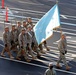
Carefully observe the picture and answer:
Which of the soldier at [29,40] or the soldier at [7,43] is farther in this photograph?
the soldier at [7,43]

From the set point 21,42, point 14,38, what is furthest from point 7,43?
point 21,42

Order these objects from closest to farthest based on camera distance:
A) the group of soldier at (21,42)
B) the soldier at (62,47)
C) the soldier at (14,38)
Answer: the soldier at (62,47)
the group of soldier at (21,42)
the soldier at (14,38)

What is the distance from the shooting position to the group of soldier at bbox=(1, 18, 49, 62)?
17.7 meters

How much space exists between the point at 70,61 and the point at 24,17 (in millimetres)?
8684

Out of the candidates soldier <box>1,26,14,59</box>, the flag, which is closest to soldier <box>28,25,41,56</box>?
soldier <box>1,26,14,59</box>

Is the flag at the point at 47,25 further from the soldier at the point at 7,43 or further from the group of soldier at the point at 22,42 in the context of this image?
the soldier at the point at 7,43

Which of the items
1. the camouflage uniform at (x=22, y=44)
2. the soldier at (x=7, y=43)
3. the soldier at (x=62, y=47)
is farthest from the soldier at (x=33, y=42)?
the soldier at (x=62, y=47)

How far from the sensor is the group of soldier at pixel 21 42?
1769 centimetres

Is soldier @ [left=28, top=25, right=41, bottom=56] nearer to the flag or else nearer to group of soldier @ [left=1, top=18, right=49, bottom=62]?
group of soldier @ [left=1, top=18, right=49, bottom=62]

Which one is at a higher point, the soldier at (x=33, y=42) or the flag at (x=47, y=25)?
the flag at (x=47, y=25)

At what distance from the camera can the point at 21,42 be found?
58.1 ft

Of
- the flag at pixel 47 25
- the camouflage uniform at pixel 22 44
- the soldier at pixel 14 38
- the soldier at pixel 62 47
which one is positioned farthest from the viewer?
the soldier at pixel 14 38

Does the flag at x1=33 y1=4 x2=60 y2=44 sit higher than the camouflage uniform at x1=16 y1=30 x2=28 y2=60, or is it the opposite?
the flag at x1=33 y1=4 x2=60 y2=44

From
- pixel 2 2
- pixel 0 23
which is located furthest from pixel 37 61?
pixel 2 2
